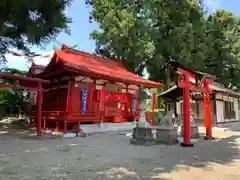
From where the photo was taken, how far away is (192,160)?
594 centimetres

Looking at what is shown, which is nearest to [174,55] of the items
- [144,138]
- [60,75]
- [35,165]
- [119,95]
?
[119,95]

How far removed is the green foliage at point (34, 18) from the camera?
22.5 feet

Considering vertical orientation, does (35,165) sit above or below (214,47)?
below

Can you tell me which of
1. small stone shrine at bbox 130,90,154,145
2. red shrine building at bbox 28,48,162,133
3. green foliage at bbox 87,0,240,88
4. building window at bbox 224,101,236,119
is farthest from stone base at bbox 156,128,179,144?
building window at bbox 224,101,236,119

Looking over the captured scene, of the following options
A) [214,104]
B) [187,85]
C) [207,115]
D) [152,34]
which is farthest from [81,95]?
[214,104]

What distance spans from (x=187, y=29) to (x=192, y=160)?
15.8m

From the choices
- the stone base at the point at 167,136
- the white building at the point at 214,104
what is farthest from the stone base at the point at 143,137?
the white building at the point at 214,104

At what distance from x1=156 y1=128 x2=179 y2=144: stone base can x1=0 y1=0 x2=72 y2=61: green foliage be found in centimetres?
565

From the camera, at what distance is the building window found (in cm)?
1926

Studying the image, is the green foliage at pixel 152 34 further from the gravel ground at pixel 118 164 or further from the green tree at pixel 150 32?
the gravel ground at pixel 118 164

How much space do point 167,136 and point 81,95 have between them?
527 cm

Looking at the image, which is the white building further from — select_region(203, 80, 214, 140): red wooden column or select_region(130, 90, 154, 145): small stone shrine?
select_region(130, 90, 154, 145): small stone shrine

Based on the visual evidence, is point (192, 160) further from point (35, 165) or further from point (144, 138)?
point (35, 165)

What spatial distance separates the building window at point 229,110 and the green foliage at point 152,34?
4.12 m
